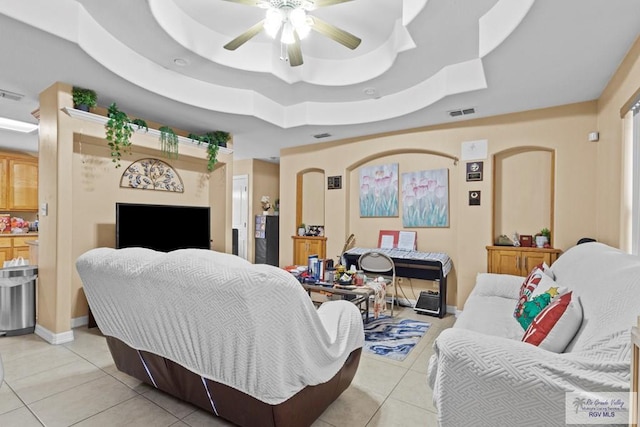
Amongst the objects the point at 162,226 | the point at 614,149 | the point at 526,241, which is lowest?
the point at 526,241

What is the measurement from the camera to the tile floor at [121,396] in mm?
1965

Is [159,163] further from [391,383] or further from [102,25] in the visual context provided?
[391,383]

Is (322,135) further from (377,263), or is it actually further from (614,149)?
(614,149)

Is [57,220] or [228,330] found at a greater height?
[57,220]

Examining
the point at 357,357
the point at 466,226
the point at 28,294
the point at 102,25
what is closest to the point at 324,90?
the point at 102,25

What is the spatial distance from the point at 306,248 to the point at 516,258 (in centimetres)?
316

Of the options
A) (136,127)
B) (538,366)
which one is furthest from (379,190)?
(538,366)

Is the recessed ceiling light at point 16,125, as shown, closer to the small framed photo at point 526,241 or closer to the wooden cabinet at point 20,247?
the wooden cabinet at point 20,247

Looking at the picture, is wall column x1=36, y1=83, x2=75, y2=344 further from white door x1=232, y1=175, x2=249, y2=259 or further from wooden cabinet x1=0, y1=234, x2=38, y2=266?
white door x1=232, y1=175, x2=249, y2=259

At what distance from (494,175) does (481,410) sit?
3.58 m

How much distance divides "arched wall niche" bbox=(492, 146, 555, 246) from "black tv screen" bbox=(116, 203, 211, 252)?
4025 millimetres

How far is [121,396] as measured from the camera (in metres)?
2.21

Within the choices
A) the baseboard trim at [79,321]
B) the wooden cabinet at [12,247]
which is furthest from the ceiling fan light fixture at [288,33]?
the wooden cabinet at [12,247]

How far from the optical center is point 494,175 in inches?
163
